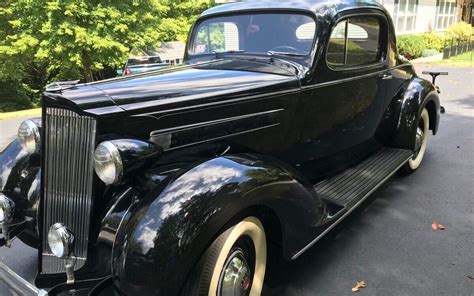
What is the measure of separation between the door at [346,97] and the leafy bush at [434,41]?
18890 mm

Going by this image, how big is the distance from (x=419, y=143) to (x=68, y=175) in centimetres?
A: 410

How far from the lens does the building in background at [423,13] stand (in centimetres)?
1948

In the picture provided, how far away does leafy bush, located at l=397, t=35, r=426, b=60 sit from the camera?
1902 centimetres

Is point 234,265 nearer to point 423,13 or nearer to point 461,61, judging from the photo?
point 461,61

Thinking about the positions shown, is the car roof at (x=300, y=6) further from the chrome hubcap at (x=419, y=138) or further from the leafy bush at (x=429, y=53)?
the leafy bush at (x=429, y=53)

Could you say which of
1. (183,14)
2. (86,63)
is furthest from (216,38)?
(183,14)

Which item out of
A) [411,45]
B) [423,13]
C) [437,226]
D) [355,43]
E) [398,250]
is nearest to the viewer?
[398,250]

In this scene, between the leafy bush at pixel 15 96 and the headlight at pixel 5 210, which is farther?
the leafy bush at pixel 15 96

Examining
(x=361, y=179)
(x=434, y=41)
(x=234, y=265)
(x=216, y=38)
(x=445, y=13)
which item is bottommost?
(x=234, y=265)

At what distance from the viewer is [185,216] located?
A: 2.06 m

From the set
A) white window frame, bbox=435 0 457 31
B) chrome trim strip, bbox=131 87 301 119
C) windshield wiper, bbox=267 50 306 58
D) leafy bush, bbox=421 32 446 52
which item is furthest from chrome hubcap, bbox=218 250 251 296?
white window frame, bbox=435 0 457 31

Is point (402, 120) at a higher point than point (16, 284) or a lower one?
higher

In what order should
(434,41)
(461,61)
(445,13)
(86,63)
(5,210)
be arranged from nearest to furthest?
(5,210), (86,63), (461,61), (434,41), (445,13)

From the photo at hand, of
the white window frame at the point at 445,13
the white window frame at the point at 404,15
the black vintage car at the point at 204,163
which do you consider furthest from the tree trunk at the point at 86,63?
the white window frame at the point at 445,13
